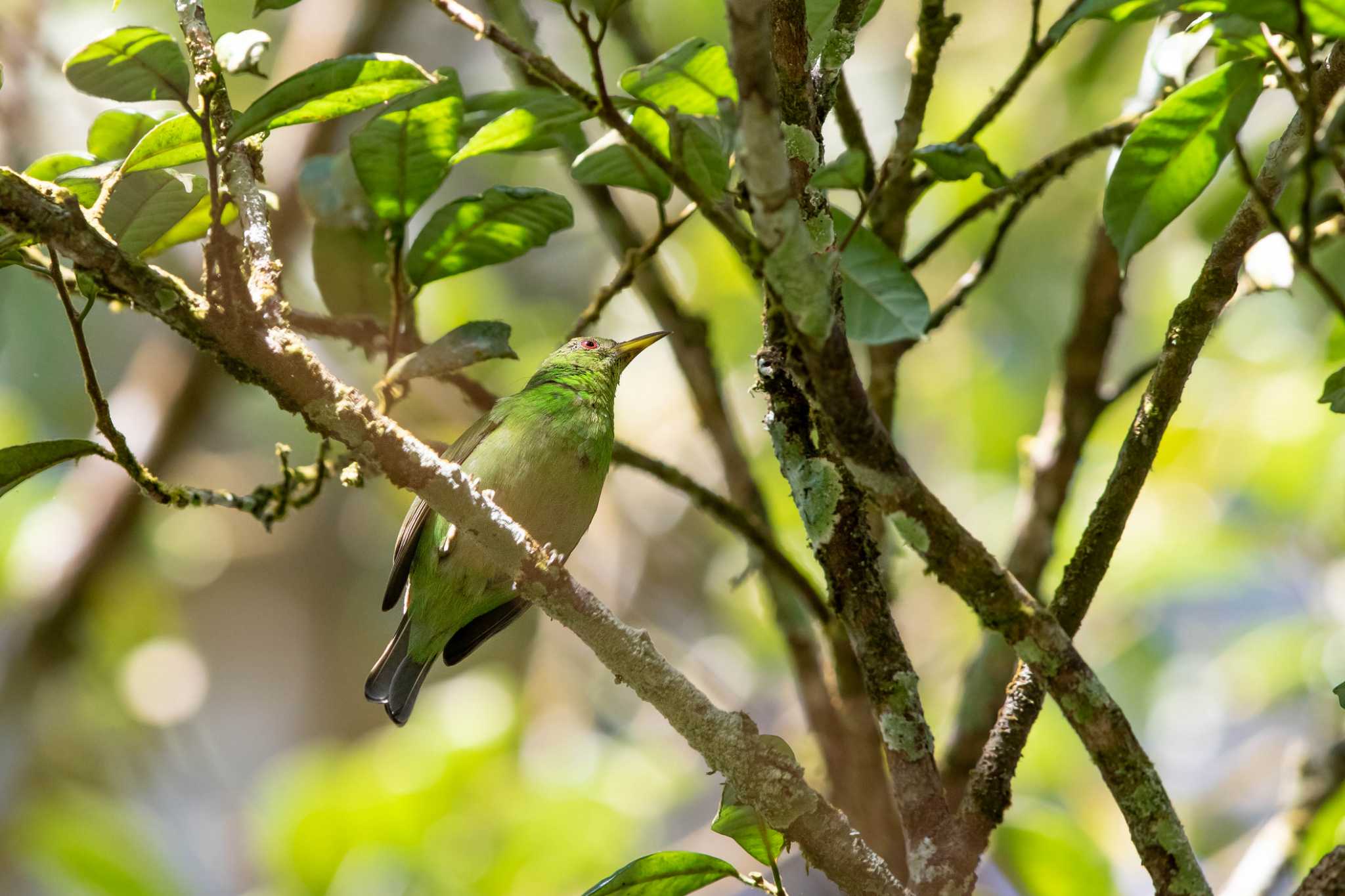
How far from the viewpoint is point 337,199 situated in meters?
2.89

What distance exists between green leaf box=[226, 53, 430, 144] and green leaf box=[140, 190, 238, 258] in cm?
38

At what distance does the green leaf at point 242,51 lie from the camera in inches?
77.3

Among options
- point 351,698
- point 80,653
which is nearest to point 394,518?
point 351,698

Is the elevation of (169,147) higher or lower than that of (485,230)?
lower

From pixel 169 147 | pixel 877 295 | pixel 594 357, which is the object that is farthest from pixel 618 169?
pixel 594 357

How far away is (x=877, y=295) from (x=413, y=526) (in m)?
1.83

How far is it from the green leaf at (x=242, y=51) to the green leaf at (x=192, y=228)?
0.46 meters

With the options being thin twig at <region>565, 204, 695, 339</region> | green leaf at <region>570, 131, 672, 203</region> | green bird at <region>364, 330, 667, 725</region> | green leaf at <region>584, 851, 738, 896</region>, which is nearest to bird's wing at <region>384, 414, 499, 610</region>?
green bird at <region>364, 330, 667, 725</region>

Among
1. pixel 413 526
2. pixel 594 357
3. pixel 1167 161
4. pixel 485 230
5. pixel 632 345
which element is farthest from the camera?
pixel 632 345

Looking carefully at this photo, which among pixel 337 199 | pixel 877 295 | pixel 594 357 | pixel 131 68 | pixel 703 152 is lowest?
pixel 877 295

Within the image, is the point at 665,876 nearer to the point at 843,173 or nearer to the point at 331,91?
the point at 843,173

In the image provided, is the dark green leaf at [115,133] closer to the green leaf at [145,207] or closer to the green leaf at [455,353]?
the green leaf at [145,207]

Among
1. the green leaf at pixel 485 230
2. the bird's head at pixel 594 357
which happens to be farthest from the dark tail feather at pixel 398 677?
the green leaf at pixel 485 230

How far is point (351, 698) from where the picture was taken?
331 inches
